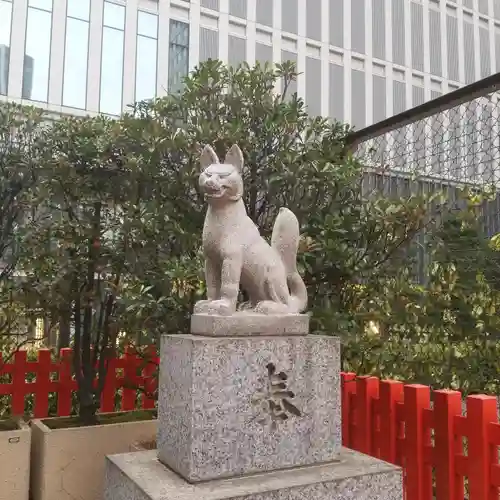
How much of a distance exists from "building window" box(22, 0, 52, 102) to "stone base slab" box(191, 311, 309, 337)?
11290 millimetres

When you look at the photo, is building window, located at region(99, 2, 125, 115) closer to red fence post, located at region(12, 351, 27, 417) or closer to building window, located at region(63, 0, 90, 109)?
building window, located at region(63, 0, 90, 109)

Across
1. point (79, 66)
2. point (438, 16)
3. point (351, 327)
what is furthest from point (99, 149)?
point (438, 16)

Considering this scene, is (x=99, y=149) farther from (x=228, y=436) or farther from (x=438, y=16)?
(x=438, y=16)

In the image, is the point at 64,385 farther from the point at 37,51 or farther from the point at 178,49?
the point at 178,49

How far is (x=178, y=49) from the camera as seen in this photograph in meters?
13.8

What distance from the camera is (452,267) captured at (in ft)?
13.1

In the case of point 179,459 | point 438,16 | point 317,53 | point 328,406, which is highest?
point 438,16

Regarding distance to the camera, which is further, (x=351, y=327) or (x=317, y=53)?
(x=317, y=53)

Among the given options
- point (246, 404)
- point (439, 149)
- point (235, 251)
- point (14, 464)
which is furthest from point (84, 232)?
point (439, 149)

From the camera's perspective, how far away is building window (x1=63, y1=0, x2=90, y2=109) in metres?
12.4

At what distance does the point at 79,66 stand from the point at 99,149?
381 inches

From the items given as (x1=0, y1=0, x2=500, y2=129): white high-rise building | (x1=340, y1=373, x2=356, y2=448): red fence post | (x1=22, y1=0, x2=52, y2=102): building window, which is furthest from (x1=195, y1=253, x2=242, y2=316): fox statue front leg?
(x1=22, y1=0, x2=52, y2=102): building window

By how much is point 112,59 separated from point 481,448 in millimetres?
12590

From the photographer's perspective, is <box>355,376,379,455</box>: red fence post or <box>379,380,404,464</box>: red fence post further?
<box>355,376,379,455</box>: red fence post
